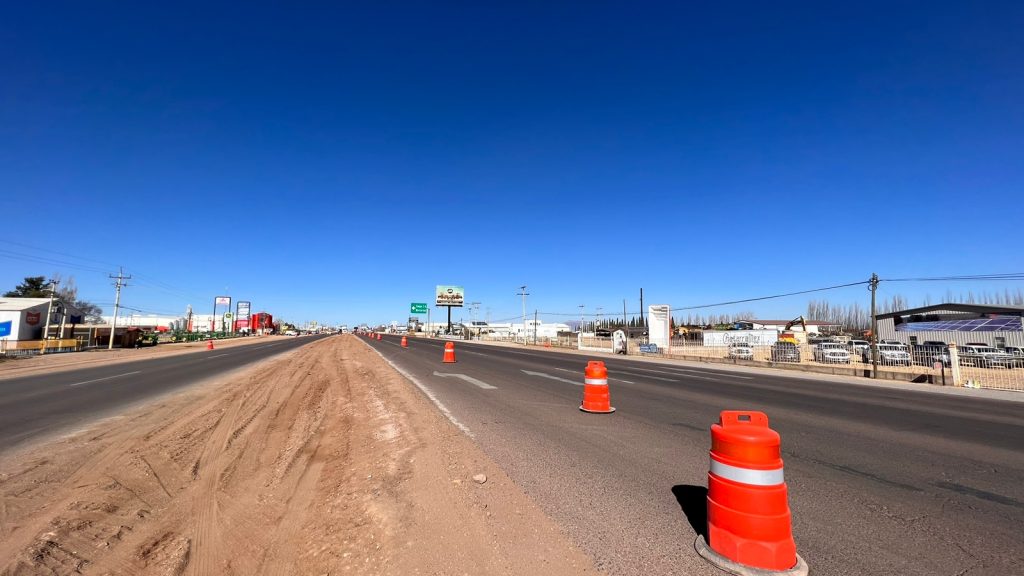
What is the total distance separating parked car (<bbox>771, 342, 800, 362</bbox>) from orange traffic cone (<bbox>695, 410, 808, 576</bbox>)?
94.2 feet

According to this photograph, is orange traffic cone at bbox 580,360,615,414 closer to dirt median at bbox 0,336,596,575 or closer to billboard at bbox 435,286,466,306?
dirt median at bbox 0,336,596,575

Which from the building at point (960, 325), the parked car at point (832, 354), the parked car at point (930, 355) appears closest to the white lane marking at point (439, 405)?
the parked car at point (930, 355)

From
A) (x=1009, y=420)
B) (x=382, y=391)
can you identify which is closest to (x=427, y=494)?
(x=382, y=391)

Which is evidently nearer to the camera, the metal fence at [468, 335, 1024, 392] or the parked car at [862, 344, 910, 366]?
the metal fence at [468, 335, 1024, 392]

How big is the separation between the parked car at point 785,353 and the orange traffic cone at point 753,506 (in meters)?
28.7

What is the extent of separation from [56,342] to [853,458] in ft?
173

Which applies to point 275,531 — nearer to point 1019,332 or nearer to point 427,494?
point 427,494

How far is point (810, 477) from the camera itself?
501 centimetres

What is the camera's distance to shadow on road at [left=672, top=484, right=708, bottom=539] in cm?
367

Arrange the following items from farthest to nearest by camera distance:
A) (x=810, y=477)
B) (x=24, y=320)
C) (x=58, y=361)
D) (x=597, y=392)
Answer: (x=24, y=320) → (x=58, y=361) → (x=597, y=392) → (x=810, y=477)

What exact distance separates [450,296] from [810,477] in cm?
9549

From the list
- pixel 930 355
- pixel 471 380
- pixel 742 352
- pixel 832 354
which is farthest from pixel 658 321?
pixel 471 380

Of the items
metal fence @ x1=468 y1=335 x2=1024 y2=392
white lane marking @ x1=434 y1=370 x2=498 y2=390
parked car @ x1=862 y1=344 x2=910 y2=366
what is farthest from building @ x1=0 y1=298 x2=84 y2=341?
parked car @ x1=862 y1=344 x2=910 y2=366

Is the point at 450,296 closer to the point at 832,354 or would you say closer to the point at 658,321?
the point at 658,321
